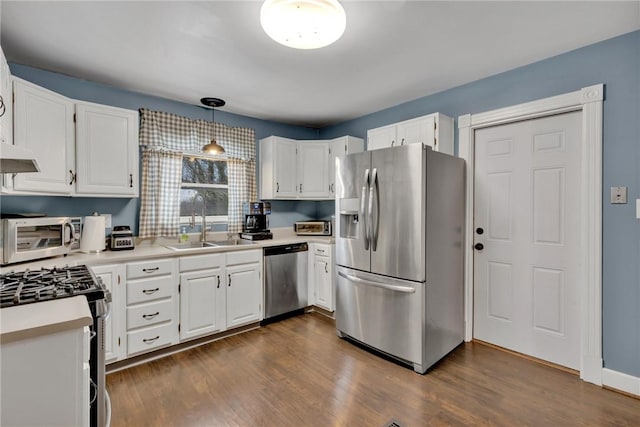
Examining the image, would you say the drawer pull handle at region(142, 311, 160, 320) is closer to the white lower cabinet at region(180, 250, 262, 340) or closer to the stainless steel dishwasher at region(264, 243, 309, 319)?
the white lower cabinet at region(180, 250, 262, 340)

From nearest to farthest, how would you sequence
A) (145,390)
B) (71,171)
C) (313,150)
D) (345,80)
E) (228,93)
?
(145,390), (71,171), (345,80), (228,93), (313,150)

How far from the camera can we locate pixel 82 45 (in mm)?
2203

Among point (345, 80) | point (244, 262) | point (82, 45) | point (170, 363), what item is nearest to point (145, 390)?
point (170, 363)

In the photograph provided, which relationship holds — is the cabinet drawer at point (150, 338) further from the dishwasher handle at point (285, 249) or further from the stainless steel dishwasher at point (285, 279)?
the dishwasher handle at point (285, 249)

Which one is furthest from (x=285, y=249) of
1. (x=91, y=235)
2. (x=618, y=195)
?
(x=618, y=195)

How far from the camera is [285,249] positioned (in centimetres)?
352

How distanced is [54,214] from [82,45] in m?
1.40

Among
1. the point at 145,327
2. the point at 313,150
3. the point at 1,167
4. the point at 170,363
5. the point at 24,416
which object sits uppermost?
the point at 313,150

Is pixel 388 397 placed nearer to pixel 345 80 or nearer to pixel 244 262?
pixel 244 262

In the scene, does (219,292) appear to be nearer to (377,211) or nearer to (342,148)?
(377,211)

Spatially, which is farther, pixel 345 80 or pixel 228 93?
pixel 228 93

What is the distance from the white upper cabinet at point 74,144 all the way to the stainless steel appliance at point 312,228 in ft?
6.79

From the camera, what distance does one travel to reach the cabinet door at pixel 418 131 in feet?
9.65

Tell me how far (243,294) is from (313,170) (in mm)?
1838
